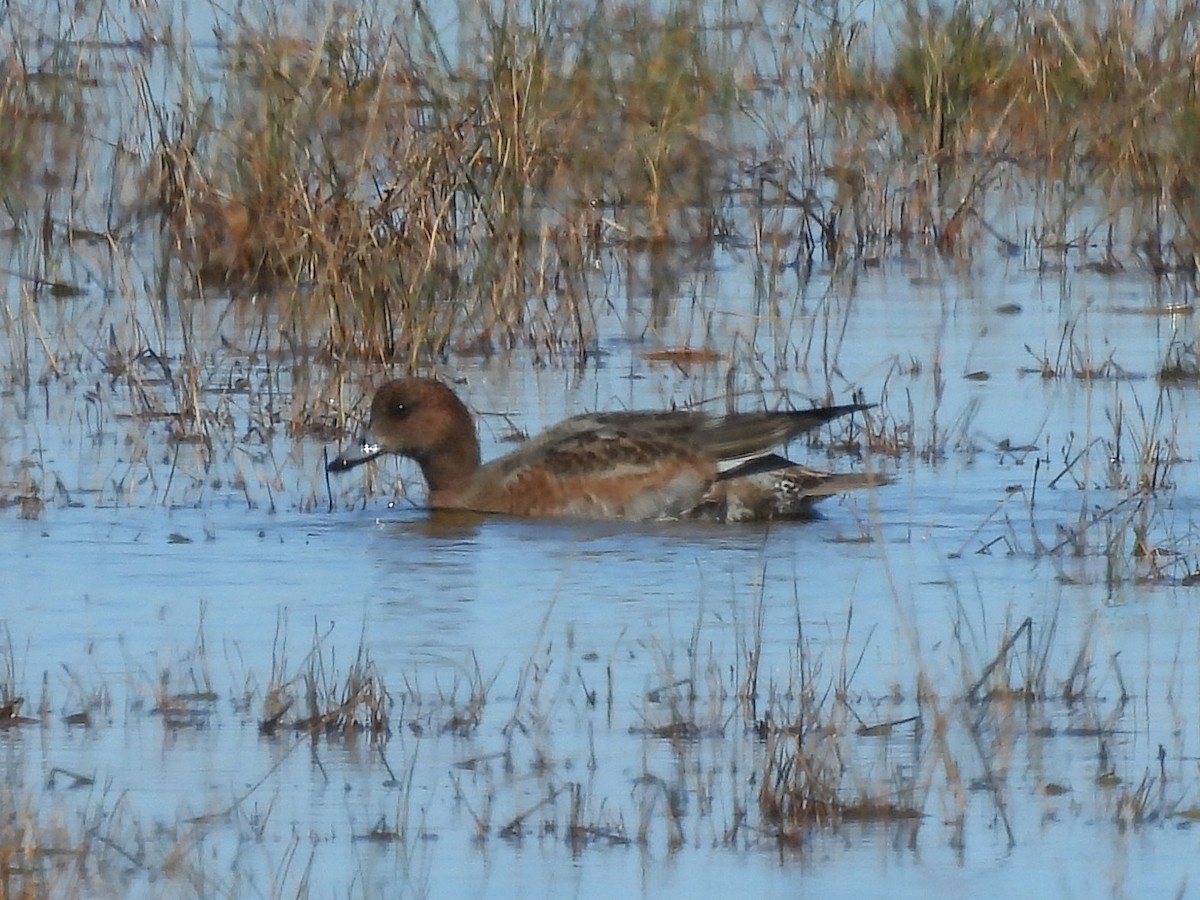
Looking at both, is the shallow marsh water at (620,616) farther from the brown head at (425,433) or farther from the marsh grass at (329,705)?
the brown head at (425,433)

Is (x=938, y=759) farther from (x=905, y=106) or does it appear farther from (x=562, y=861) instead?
(x=905, y=106)

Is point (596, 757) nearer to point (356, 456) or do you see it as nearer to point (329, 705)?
point (329, 705)

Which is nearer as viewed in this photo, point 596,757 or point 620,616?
point 596,757

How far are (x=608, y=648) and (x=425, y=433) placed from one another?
2466mm

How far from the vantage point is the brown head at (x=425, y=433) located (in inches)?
388

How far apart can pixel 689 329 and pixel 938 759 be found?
516 cm

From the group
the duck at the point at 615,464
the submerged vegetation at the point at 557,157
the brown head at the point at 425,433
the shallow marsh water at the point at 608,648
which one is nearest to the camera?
the shallow marsh water at the point at 608,648

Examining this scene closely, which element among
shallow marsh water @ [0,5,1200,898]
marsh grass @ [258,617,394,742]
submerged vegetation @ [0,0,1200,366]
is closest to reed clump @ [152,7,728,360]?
submerged vegetation @ [0,0,1200,366]

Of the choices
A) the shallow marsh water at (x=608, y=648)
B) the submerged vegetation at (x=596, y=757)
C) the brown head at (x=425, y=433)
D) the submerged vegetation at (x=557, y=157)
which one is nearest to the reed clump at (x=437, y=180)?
the submerged vegetation at (x=557, y=157)

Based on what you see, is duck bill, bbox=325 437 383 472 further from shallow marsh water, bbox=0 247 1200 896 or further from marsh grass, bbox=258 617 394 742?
marsh grass, bbox=258 617 394 742

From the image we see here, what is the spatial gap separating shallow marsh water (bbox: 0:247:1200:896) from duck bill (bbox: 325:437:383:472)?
0.10 meters

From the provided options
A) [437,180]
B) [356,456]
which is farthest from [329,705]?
[437,180]

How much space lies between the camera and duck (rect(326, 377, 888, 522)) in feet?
31.6

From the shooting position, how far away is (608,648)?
751 cm
